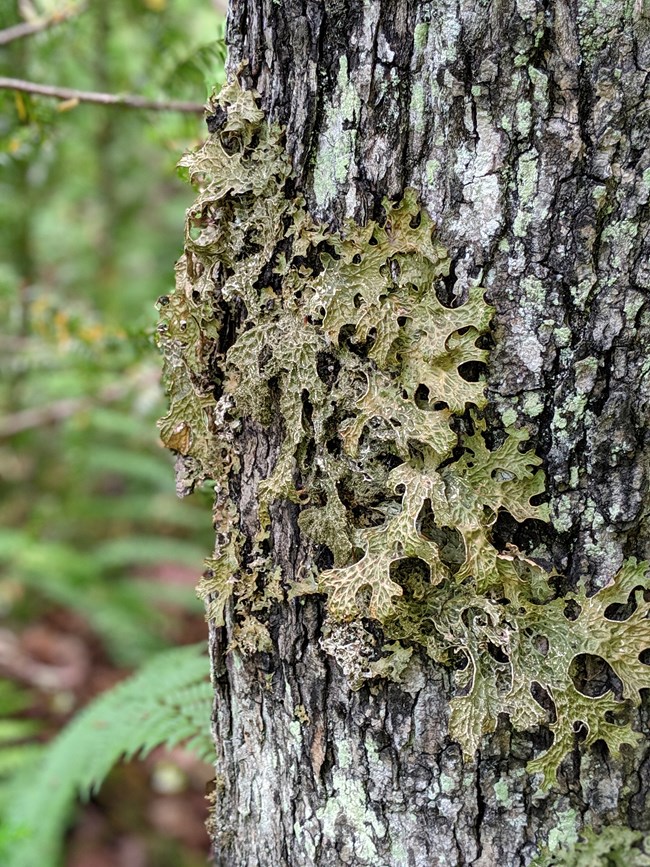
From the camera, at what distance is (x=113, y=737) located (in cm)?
225

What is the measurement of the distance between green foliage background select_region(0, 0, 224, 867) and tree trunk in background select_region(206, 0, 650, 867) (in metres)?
1.47

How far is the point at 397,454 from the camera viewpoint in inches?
47.0

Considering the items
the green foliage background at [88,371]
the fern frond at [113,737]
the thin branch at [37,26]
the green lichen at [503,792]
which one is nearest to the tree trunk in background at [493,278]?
the green lichen at [503,792]

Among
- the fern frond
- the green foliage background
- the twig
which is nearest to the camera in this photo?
the fern frond

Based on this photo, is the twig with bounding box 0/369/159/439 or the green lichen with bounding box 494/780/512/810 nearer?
the green lichen with bounding box 494/780/512/810

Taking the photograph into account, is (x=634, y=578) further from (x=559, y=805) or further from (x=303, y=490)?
(x=303, y=490)

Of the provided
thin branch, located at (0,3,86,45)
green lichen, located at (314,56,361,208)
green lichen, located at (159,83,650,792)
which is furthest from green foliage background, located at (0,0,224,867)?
green lichen, located at (314,56,361,208)

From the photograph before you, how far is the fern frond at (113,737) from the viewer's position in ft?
6.63

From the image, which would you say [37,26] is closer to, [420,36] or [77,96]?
[77,96]

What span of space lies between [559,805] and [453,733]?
0.77 ft

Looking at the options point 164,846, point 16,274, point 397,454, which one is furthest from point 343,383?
point 16,274

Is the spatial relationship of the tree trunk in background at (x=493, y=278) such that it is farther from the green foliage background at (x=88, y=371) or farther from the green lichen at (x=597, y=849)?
the green foliage background at (x=88, y=371)

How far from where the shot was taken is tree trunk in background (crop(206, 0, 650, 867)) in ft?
3.43

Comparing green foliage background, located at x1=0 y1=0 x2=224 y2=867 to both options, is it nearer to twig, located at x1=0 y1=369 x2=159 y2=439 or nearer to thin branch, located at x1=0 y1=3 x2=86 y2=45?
twig, located at x1=0 y1=369 x2=159 y2=439
